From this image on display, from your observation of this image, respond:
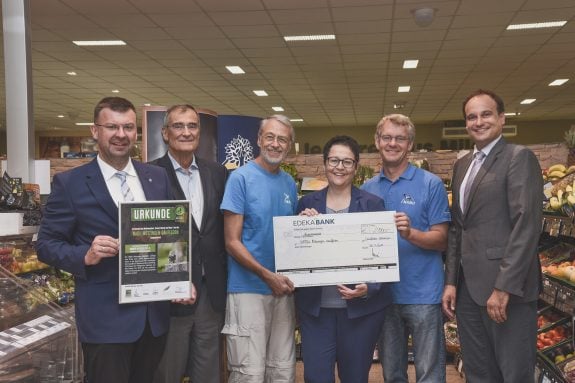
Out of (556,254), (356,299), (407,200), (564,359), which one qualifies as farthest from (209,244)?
(556,254)

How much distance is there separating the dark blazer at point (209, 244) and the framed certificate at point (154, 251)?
16.5 inches

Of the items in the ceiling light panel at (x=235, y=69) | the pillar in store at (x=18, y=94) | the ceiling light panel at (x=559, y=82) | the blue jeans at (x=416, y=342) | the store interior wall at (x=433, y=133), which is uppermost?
the ceiling light panel at (x=235, y=69)

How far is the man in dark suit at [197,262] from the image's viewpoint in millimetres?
2734

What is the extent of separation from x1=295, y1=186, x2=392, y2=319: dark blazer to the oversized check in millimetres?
87

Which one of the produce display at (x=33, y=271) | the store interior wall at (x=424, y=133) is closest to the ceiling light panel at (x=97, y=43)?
the produce display at (x=33, y=271)

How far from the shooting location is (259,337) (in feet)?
8.93

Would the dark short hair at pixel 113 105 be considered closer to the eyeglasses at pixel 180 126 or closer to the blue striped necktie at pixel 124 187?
the blue striped necktie at pixel 124 187

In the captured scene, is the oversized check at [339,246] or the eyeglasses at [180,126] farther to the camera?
the eyeglasses at [180,126]

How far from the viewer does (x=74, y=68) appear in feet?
36.0

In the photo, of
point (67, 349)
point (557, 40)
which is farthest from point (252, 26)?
point (67, 349)

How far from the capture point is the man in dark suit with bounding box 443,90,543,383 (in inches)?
98.5

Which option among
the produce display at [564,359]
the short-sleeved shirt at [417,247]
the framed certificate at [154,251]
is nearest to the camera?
the framed certificate at [154,251]

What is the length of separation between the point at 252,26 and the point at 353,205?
239 inches

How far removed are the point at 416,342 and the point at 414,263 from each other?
40cm
